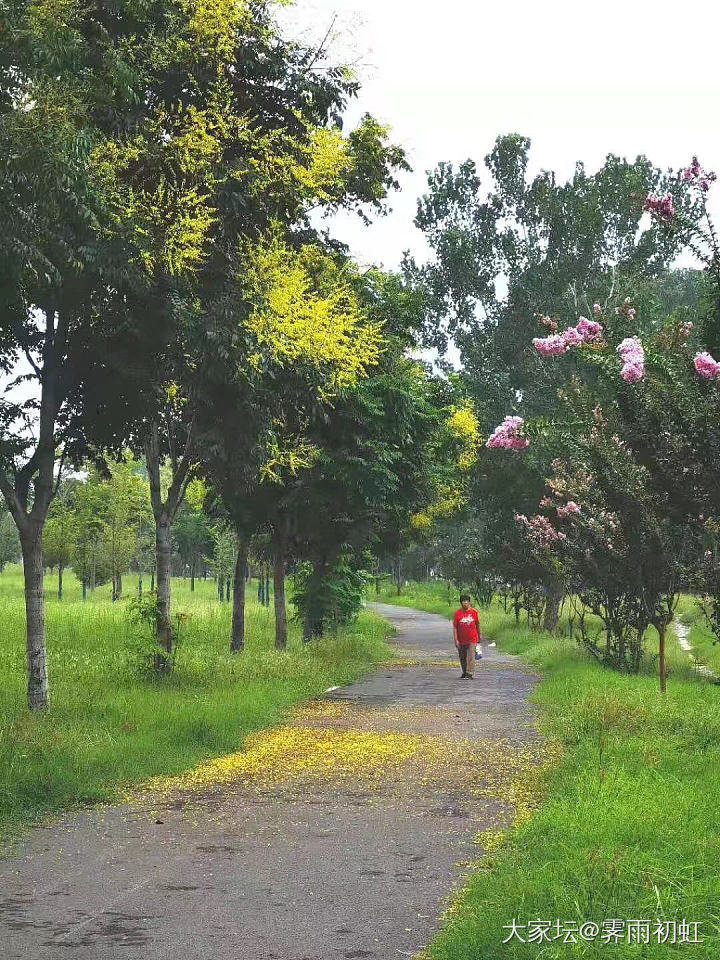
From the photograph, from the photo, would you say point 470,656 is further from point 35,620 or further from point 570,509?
point 35,620

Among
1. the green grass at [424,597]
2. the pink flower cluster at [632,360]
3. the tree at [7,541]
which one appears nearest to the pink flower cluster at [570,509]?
the pink flower cluster at [632,360]

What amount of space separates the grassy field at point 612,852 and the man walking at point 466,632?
780cm

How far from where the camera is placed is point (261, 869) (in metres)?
7.04

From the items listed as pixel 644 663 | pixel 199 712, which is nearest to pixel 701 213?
pixel 644 663

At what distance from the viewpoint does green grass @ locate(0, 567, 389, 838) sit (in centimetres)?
946

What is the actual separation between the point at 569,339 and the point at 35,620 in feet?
21.9

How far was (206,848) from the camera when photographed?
25.0 feet

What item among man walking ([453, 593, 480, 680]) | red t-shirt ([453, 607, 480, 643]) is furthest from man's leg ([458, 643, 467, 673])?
red t-shirt ([453, 607, 480, 643])

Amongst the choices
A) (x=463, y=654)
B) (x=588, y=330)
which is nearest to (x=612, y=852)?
(x=588, y=330)

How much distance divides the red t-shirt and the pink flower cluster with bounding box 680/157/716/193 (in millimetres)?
12075

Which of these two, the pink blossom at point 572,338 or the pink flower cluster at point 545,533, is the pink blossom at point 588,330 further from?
the pink flower cluster at point 545,533

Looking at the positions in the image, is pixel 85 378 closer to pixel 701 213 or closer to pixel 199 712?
pixel 199 712

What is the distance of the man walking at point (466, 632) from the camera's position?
20.9 metres

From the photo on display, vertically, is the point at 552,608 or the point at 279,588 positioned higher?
the point at 279,588
